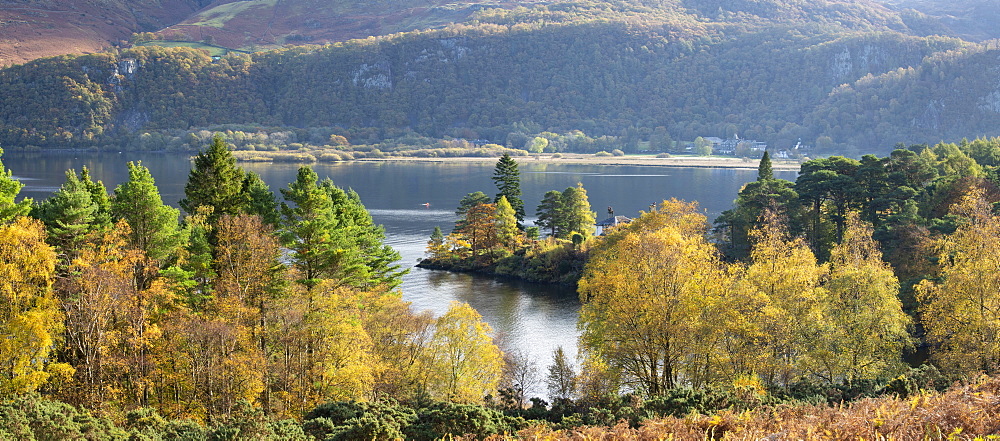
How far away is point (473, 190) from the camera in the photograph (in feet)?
435

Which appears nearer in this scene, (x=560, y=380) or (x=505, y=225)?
(x=560, y=380)

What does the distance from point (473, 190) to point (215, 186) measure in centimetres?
10011

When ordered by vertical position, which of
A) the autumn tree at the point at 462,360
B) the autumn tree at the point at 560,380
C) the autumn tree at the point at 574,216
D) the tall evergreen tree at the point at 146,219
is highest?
the tall evergreen tree at the point at 146,219

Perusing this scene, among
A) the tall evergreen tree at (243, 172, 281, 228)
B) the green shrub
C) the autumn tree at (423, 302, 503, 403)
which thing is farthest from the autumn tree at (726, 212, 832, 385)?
the tall evergreen tree at (243, 172, 281, 228)

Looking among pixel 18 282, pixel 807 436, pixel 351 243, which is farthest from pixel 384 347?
pixel 807 436

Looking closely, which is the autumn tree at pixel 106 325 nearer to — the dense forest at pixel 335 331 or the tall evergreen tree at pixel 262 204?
the dense forest at pixel 335 331

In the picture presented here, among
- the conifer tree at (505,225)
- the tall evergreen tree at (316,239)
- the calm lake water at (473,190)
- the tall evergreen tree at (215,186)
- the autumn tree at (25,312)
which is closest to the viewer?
the autumn tree at (25,312)

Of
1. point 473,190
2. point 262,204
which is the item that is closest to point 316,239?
point 262,204

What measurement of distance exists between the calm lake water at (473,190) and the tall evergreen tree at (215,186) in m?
15.4

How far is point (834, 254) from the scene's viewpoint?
3588cm

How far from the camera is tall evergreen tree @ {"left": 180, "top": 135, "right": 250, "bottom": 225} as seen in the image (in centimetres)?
3247

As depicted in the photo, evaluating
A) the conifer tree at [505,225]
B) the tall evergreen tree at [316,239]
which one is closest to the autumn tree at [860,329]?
the tall evergreen tree at [316,239]

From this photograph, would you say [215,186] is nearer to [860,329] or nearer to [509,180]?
[860,329]

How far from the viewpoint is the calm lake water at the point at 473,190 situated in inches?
2114
